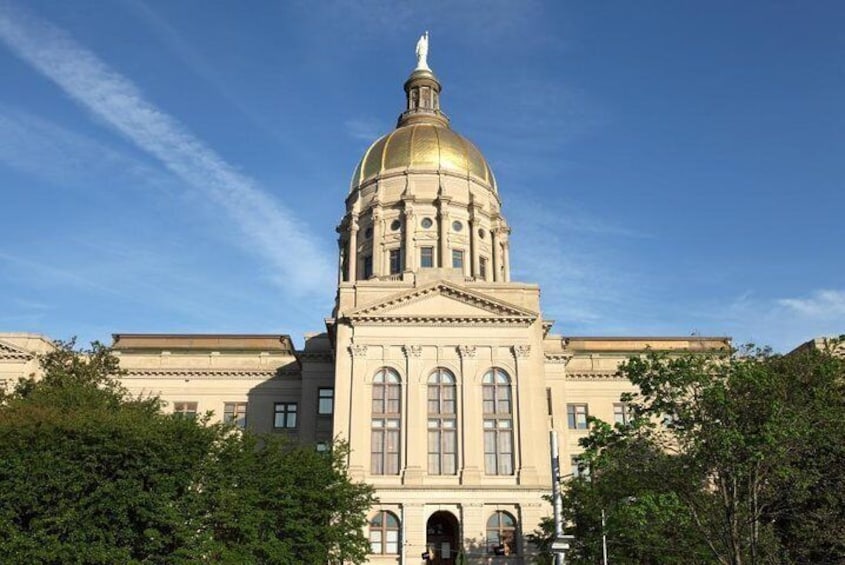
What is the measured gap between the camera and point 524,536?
4853 cm

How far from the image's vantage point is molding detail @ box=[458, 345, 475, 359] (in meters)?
52.9

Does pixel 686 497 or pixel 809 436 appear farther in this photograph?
pixel 686 497

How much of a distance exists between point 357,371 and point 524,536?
44.7 ft

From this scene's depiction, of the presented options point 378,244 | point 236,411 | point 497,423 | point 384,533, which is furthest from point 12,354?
point 497,423

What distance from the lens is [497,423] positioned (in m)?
52.2

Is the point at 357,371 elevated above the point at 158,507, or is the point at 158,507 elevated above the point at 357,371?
the point at 357,371

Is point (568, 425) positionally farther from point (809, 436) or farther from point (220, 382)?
point (809, 436)

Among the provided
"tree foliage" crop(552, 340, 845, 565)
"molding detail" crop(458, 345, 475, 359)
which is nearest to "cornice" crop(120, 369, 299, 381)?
"molding detail" crop(458, 345, 475, 359)

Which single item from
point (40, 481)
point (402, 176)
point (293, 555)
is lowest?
point (293, 555)

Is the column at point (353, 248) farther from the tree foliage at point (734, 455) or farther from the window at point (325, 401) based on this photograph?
the tree foliage at point (734, 455)

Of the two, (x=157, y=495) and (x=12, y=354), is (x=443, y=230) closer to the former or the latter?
(x=12, y=354)

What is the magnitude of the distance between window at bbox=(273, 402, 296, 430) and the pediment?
13.1 m

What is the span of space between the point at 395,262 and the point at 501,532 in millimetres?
30977

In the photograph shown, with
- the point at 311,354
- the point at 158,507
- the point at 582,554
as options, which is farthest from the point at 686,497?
the point at 311,354
